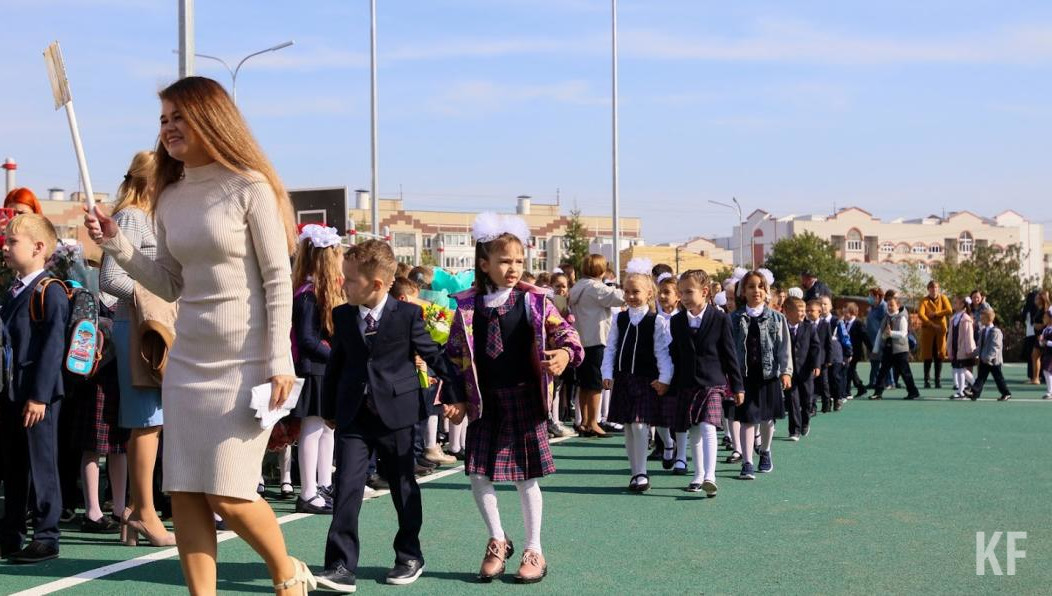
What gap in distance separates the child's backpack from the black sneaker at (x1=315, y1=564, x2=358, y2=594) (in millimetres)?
1939

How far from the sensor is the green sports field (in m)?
6.37

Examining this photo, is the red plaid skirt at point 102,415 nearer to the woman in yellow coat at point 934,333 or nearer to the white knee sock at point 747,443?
the white knee sock at point 747,443

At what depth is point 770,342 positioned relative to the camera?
36.7 ft

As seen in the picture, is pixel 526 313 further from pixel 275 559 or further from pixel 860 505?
pixel 860 505

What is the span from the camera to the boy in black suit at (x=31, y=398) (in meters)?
6.83

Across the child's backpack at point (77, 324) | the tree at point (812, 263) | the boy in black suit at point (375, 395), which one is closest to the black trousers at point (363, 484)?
the boy in black suit at point (375, 395)

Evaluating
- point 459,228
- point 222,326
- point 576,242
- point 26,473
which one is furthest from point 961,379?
point 459,228

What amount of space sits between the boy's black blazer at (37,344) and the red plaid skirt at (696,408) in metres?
5.02

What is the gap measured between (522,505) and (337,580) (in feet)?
3.61

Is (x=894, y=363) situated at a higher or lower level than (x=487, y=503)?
lower

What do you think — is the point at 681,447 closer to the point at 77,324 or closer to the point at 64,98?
the point at 77,324

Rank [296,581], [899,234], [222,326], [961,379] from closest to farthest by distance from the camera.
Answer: [222,326] < [296,581] < [961,379] < [899,234]

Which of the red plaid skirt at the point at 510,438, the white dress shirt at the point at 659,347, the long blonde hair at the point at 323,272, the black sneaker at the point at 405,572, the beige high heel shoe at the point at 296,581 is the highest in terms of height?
the long blonde hair at the point at 323,272

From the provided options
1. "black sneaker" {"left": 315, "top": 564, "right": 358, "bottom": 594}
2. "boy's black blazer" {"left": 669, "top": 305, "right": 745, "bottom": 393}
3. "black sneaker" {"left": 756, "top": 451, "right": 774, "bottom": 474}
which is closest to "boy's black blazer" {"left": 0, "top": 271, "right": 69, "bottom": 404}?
"black sneaker" {"left": 315, "top": 564, "right": 358, "bottom": 594}
